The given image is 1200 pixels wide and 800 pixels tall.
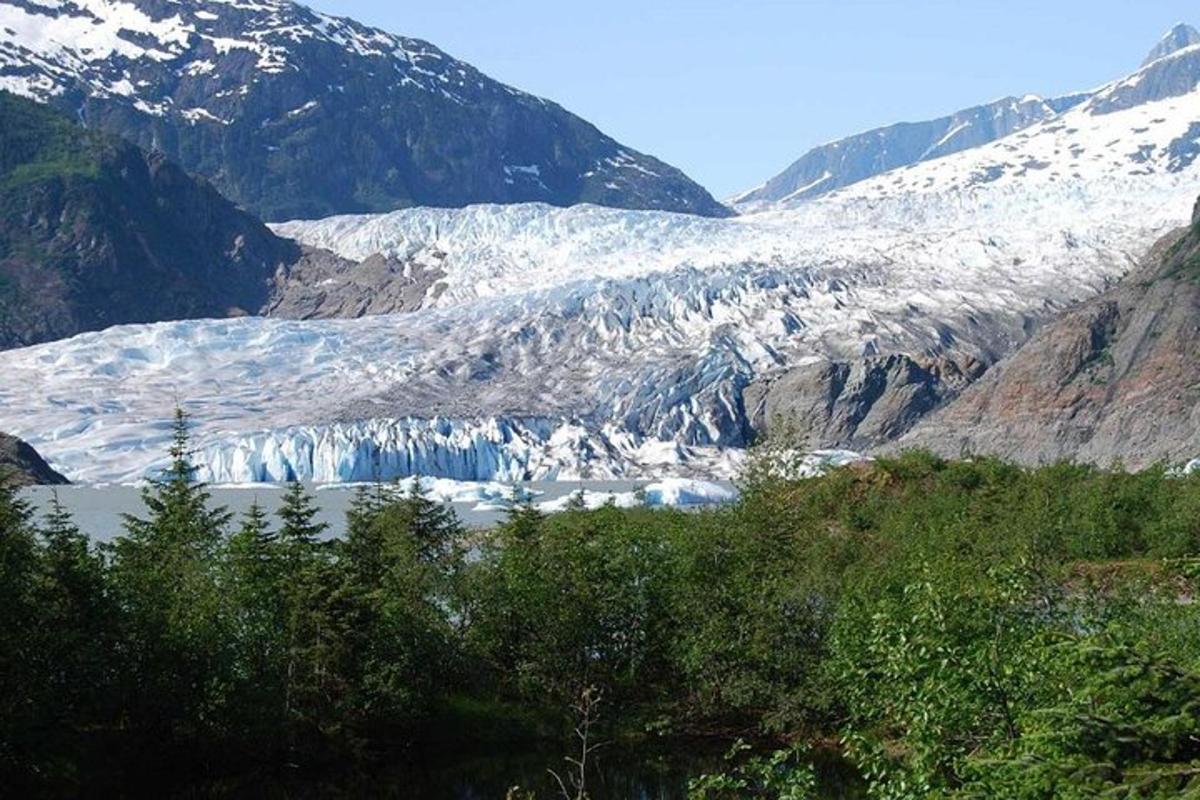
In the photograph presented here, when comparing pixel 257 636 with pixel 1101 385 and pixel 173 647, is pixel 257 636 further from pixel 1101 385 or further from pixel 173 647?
pixel 1101 385

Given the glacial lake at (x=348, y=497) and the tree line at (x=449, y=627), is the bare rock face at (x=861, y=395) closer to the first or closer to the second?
the glacial lake at (x=348, y=497)

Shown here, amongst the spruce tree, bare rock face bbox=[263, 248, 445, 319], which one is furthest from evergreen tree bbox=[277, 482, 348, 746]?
bare rock face bbox=[263, 248, 445, 319]

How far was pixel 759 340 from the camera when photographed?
96.2m

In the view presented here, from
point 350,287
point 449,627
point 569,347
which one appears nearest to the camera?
point 449,627

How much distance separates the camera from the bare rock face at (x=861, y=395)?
300 feet

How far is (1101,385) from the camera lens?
82.2 meters

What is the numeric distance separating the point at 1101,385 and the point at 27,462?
5418cm

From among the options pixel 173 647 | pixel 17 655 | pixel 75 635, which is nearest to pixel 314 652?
pixel 173 647

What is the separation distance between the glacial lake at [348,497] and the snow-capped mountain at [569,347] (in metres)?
5.04

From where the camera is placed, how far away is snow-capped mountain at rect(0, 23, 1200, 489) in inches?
3250

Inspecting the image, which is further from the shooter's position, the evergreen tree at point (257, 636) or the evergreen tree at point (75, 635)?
the evergreen tree at point (257, 636)

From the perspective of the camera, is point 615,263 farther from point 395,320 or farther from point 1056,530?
point 1056,530

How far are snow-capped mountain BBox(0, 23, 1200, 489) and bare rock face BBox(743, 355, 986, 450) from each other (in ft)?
5.83

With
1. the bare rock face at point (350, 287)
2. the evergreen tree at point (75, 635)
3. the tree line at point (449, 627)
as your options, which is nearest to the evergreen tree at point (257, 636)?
the tree line at point (449, 627)
